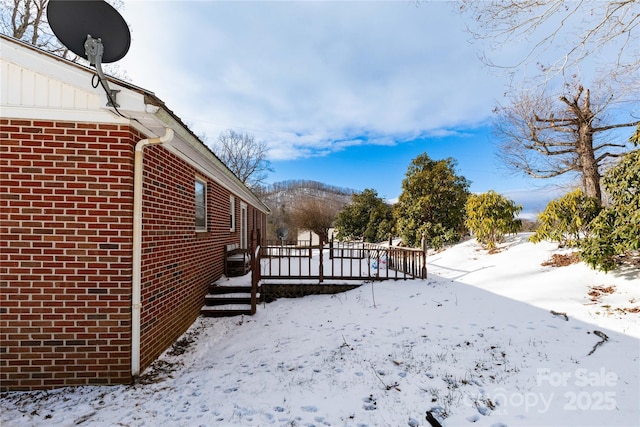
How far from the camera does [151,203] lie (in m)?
3.78

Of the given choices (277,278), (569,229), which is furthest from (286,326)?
(569,229)

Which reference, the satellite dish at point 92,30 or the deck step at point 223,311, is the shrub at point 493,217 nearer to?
the deck step at point 223,311

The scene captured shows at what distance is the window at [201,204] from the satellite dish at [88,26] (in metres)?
3.14

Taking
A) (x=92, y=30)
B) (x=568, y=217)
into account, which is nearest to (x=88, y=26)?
(x=92, y=30)

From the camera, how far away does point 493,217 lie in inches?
413

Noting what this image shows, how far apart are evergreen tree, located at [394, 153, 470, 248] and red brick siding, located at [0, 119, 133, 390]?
12.4m

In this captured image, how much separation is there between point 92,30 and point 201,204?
12.3 feet

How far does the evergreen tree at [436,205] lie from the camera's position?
1351 centimetres

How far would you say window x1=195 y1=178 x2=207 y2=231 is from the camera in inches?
230

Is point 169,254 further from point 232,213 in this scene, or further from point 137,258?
point 232,213

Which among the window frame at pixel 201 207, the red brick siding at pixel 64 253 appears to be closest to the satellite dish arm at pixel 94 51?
the red brick siding at pixel 64 253

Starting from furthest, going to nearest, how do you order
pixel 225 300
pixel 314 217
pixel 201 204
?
pixel 314 217, pixel 201 204, pixel 225 300

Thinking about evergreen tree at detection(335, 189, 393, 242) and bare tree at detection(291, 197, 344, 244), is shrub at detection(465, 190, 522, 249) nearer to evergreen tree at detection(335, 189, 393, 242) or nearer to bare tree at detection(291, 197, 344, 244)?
evergreen tree at detection(335, 189, 393, 242)

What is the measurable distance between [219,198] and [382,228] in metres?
16.5
